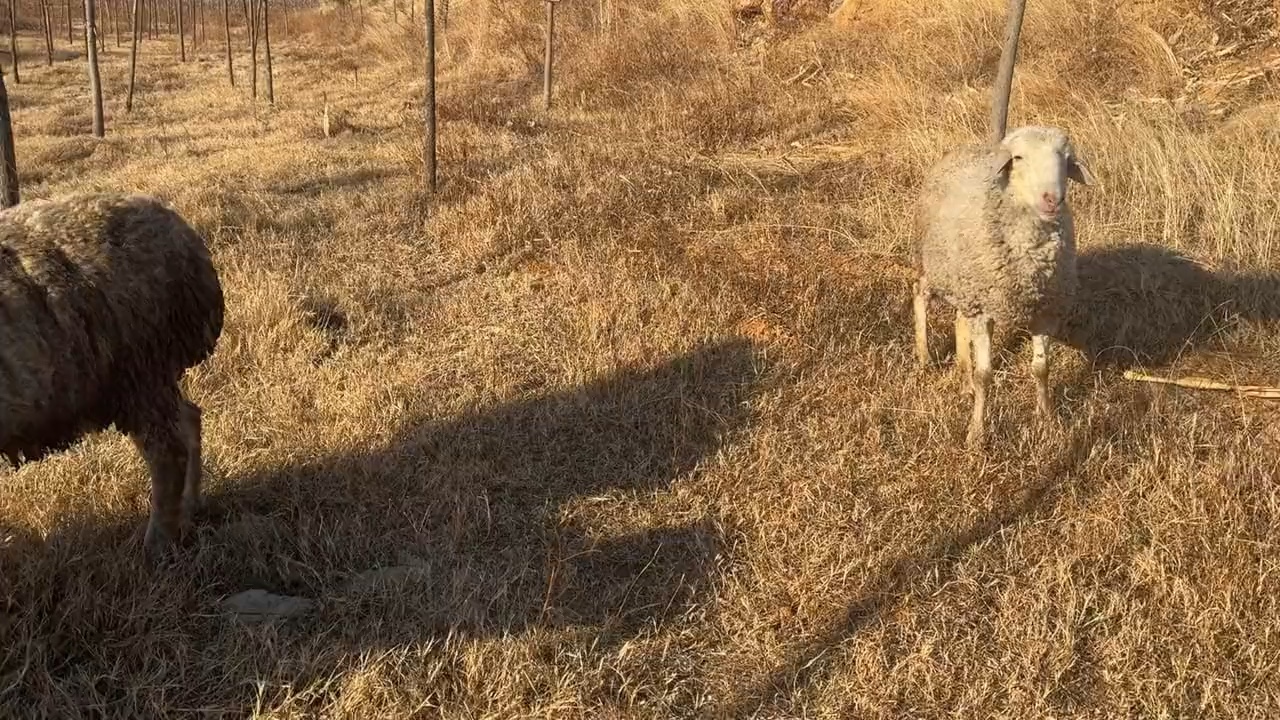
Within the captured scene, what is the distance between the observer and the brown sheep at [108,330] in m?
2.68

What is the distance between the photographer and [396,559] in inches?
127

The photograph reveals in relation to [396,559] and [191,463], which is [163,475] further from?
[396,559]

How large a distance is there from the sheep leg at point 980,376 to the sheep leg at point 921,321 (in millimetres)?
419

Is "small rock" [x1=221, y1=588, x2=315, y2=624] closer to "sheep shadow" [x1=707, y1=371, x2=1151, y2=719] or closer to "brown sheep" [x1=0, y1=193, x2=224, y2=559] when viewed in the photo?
"brown sheep" [x1=0, y1=193, x2=224, y2=559]

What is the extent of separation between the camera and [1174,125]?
701 centimetres

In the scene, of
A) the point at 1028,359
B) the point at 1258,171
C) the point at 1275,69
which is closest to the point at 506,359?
the point at 1028,359

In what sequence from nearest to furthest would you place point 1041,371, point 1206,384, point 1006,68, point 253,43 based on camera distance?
point 1041,371, point 1206,384, point 1006,68, point 253,43

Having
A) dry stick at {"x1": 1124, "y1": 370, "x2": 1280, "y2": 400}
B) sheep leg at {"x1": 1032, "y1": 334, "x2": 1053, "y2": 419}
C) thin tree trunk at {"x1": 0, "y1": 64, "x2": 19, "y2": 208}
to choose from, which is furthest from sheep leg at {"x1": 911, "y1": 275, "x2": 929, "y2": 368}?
thin tree trunk at {"x1": 0, "y1": 64, "x2": 19, "y2": 208}

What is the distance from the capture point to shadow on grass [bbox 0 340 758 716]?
2.64 m

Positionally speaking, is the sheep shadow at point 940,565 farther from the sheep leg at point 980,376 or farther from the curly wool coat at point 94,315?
the curly wool coat at point 94,315

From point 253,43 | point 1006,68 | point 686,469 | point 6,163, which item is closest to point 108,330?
point 686,469

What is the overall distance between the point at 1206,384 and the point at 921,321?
144 cm

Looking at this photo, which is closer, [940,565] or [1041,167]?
[940,565]

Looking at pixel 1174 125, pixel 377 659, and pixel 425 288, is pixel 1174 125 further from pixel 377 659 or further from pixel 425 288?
pixel 377 659
